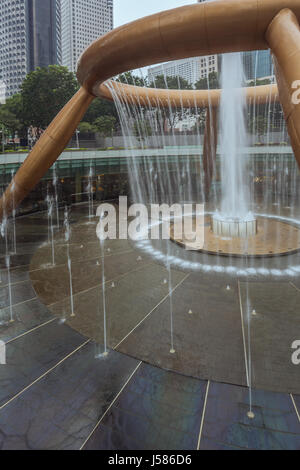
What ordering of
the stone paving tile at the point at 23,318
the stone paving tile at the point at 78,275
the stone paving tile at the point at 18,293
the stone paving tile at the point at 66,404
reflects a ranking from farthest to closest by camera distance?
1. the stone paving tile at the point at 78,275
2. the stone paving tile at the point at 18,293
3. the stone paving tile at the point at 23,318
4. the stone paving tile at the point at 66,404

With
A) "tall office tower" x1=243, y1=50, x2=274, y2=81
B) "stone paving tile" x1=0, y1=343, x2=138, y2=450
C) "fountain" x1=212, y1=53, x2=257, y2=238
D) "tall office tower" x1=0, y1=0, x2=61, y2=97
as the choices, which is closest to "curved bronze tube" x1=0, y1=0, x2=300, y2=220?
"stone paving tile" x1=0, y1=343, x2=138, y2=450

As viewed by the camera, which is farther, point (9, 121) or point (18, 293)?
point (9, 121)

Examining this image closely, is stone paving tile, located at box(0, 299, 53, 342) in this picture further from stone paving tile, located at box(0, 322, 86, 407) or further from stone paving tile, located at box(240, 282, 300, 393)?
stone paving tile, located at box(240, 282, 300, 393)

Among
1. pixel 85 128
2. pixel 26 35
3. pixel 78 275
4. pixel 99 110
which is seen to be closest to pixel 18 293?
pixel 78 275

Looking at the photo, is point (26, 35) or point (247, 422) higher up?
point (26, 35)

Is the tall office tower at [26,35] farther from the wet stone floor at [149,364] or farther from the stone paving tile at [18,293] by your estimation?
the wet stone floor at [149,364]

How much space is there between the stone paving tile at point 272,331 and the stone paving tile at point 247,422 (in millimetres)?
300

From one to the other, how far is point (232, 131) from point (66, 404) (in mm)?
12431

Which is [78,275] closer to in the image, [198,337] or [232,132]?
[198,337]

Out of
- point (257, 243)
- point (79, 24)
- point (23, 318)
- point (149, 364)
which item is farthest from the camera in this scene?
point (79, 24)

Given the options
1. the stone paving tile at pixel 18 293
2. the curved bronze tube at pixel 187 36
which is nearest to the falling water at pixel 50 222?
the stone paving tile at pixel 18 293

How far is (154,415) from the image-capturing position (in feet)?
13.5

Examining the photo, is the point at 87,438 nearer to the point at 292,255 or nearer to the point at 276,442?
the point at 276,442

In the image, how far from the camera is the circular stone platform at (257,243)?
10.1 m
